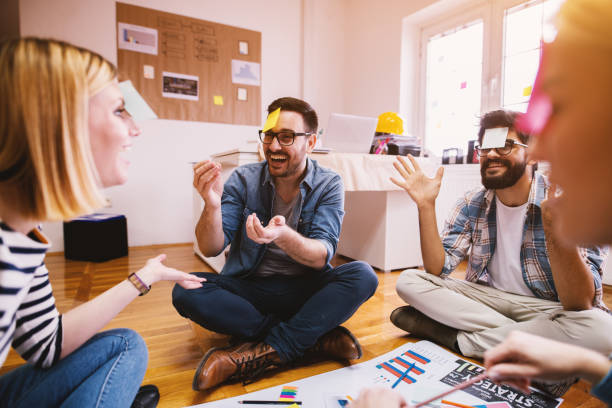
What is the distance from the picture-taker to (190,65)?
3143mm

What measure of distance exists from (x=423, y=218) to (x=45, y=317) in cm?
112

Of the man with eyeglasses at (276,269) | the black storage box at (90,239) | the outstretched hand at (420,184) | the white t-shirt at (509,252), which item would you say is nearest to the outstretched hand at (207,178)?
the man with eyeglasses at (276,269)

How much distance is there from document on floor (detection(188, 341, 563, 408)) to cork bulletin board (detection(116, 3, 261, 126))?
9.14ft

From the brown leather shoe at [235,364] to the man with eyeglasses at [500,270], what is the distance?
0.58 meters

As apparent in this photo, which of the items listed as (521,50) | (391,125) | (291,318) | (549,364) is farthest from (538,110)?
(521,50)

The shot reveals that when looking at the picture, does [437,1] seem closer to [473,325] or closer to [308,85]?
[308,85]

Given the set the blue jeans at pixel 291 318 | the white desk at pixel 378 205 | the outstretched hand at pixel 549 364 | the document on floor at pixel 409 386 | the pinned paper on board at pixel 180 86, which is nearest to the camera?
the outstretched hand at pixel 549 364

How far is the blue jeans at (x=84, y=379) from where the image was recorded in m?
0.65

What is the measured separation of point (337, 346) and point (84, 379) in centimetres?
73

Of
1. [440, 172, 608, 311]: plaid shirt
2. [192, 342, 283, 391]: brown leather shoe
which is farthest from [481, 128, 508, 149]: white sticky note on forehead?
[192, 342, 283, 391]: brown leather shoe

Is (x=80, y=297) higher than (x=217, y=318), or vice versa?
(x=217, y=318)

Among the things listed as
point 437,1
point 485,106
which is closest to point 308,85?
point 437,1

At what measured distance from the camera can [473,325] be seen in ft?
3.86

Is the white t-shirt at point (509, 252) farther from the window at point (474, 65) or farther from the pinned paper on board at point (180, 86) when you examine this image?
the pinned paper on board at point (180, 86)
